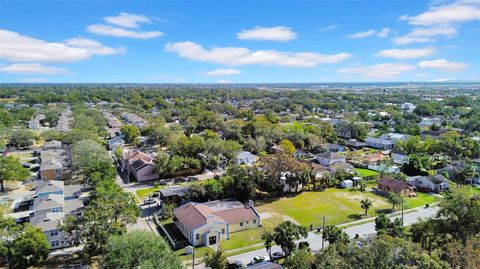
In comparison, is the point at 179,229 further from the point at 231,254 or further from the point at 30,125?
the point at 30,125

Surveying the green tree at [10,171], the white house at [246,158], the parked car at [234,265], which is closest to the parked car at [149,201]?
the parked car at [234,265]

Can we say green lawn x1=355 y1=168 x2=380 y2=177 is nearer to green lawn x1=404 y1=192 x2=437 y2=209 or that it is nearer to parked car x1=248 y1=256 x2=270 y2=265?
green lawn x1=404 y1=192 x2=437 y2=209

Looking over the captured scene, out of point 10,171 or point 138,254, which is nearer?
point 138,254

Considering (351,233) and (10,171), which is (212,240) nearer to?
(351,233)

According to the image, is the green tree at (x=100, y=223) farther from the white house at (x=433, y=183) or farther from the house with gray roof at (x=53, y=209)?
the white house at (x=433, y=183)

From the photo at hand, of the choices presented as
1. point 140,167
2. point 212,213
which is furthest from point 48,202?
point 140,167

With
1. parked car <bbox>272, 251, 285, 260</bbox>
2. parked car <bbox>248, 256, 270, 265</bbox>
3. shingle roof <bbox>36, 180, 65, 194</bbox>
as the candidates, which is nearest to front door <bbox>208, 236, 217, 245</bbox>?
parked car <bbox>248, 256, 270, 265</bbox>
